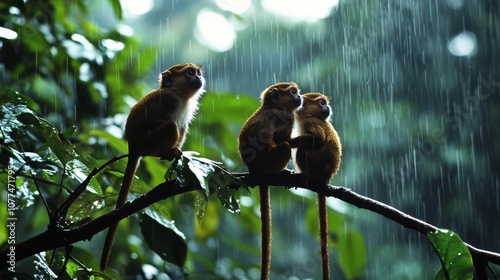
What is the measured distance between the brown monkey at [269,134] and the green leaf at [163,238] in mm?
252

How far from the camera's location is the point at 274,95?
6.63 feet

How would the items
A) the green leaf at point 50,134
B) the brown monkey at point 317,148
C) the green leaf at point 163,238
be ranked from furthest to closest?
the brown monkey at point 317,148
the green leaf at point 163,238
the green leaf at point 50,134

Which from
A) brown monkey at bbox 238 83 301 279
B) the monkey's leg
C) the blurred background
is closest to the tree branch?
brown monkey at bbox 238 83 301 279

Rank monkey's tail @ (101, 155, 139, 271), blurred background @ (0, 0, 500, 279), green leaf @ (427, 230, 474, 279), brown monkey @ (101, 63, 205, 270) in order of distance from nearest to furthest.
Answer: green leaf @ (427, 230, 474, 279) → monkey's tail @ (101, 155, 139, 271) → brown monkey @ (101, 63, 205, 270) → blurred background @ (0, 0, 500, 279)

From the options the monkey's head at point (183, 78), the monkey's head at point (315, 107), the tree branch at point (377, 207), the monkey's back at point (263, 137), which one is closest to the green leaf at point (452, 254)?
the tree branch at point (377, 207)

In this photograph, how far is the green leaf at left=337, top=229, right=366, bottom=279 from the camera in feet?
7.18

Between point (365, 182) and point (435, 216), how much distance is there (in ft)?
1.89

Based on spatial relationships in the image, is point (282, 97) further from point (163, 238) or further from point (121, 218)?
point (121, 218)

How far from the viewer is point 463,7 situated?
4.55 metres

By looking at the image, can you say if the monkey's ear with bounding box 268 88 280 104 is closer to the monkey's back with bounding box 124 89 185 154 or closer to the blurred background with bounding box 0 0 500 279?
the monkey's back with bounding box 124 89 185 154

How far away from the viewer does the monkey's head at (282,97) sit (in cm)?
202

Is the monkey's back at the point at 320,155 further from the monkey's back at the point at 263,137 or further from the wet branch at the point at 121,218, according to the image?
the wet branch at the point at 121,218

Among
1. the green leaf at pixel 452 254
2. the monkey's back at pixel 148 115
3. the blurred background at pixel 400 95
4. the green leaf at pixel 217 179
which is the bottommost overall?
the green leaf at pixel 452 254

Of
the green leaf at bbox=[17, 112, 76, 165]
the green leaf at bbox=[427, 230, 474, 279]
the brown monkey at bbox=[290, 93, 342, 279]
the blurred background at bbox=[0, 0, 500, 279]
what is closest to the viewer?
the green leaf at bbox=[427, 230, 474, 279]
